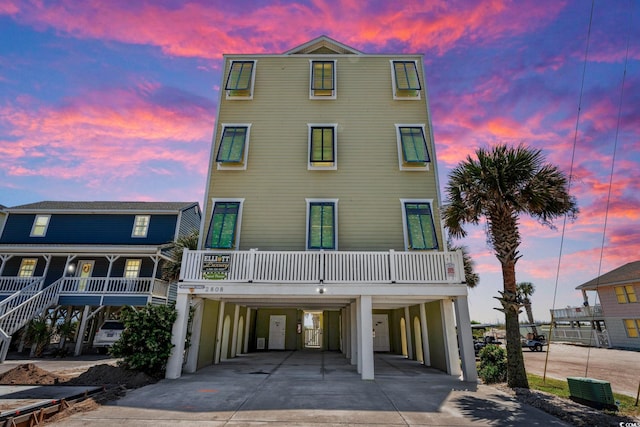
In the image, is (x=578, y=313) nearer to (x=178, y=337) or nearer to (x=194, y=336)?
(x=194, y=336)

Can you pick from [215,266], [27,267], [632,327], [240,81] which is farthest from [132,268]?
[632,327]

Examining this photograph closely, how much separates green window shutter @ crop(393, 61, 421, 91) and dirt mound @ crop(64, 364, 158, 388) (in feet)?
50.0

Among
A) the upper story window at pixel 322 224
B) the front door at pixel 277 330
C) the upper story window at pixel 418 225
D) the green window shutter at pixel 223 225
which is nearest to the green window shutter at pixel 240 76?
the green window shutter at pixel 223 225

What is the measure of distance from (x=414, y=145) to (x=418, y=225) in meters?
3.76

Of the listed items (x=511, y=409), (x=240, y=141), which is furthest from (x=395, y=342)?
(x=240, y=141)

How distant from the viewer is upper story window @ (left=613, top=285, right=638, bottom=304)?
2422cm

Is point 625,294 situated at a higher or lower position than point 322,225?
lower

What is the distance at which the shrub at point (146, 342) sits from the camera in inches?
356

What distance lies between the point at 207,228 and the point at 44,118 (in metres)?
9.96

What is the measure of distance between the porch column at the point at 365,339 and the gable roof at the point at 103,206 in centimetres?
1592

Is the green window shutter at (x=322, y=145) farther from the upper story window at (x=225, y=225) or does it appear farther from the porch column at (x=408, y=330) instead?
the porch column at (x=408, y=330)

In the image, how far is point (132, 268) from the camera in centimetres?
1903

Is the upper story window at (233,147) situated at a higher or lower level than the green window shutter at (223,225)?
higher

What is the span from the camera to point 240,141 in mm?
13086
